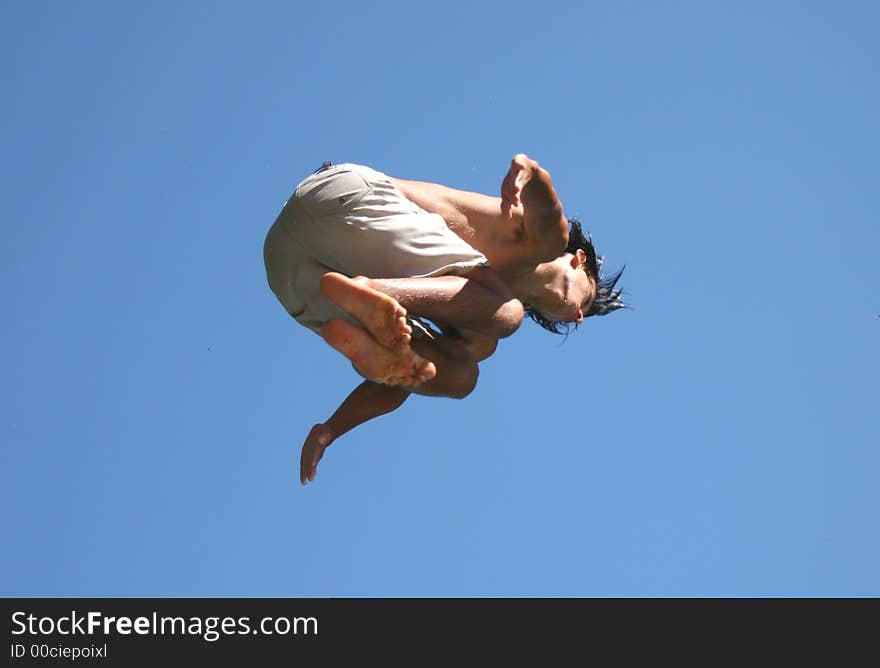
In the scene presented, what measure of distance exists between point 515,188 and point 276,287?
171 centimetres

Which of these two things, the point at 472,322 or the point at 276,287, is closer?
the point at 472,322

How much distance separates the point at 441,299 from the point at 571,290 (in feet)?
6.26

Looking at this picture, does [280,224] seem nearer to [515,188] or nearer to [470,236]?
[470,236]

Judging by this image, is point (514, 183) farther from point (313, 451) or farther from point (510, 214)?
point (313, 451)

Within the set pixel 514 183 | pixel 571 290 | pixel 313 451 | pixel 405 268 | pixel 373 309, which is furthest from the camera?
pixel 571 290

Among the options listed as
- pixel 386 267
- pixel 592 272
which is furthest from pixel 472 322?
pixel 592 272

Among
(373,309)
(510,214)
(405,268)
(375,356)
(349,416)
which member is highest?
(510,214)

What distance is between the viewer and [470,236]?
6234 mm

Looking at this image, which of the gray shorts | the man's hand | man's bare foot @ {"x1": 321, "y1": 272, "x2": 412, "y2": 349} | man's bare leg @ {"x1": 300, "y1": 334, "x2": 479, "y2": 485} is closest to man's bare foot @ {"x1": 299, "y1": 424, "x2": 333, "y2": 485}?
man's bare leg @ {"x1": 300, "y1": 334, "x2": 479, "y2": 485}

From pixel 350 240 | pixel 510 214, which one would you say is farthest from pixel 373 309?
pixel 510 214

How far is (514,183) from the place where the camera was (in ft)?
18.4

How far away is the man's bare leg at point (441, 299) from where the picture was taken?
17.3ft

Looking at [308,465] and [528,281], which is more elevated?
[528,281]

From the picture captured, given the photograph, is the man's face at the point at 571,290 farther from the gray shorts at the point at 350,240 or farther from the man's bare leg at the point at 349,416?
the gray shorts at the point at 350,240
